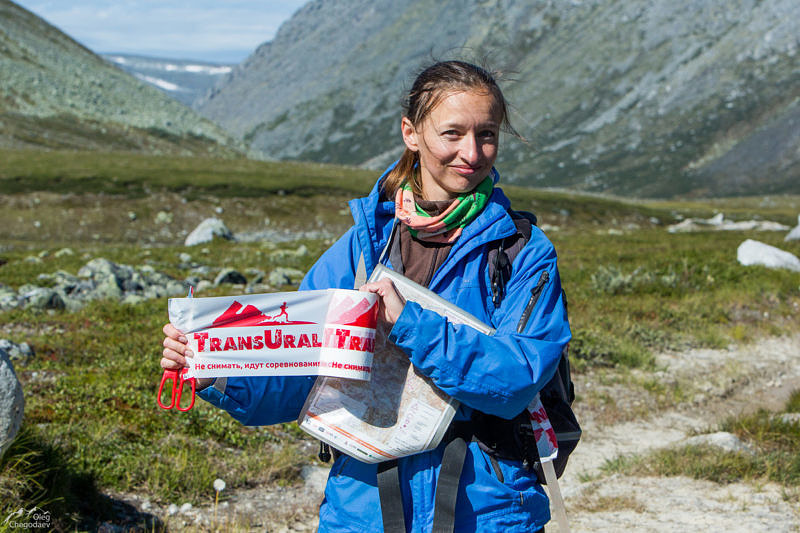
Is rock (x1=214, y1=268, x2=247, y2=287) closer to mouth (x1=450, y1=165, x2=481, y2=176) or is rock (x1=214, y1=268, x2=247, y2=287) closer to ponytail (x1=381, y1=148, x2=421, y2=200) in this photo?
ponytail (x1=381, y1=148, x2=421, y2=200)

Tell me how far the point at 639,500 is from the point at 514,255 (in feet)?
14.6

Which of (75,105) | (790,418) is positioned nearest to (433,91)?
(790,418)

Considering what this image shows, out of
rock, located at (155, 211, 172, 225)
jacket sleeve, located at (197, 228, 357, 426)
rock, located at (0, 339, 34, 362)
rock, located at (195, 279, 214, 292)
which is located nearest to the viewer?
jacket sleeve, located at (197, 228, 357, 426)

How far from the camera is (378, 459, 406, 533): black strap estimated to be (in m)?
3.08

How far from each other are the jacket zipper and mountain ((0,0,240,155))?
6771 centimetres

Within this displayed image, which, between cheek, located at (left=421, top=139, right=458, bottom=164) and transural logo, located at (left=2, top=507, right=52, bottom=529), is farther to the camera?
transural logo, located at (left=2, top=507, right=52, bottom=529)

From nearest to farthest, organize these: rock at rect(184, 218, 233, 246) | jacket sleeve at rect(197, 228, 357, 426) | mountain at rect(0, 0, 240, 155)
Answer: jacket sleeve at rect(197, 228, 357, 426), rock at rect(184, 218, 233, 246), mountain at rect(0, 0, 240, 155)

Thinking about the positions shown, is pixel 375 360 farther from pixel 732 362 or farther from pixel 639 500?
pixel 732 362

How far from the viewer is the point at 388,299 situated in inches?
116

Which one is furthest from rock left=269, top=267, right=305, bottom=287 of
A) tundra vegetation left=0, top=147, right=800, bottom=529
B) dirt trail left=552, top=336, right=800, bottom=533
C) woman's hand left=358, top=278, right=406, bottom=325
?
woman's hand left=358, top=278, right=406, bottom=325

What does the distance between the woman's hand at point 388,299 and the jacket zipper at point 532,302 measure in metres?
0.48

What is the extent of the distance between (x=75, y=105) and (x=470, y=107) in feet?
297

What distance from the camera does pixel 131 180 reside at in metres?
42.1

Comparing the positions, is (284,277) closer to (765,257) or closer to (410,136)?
(765,257)
